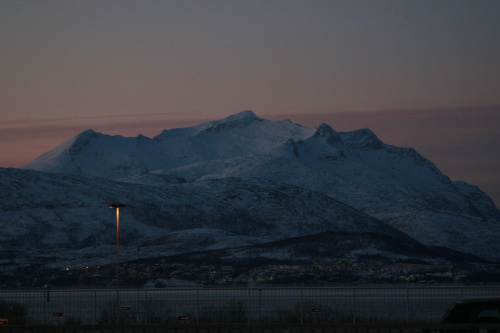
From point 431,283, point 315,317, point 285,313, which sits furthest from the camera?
point 431,283

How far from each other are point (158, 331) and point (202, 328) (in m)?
1.33

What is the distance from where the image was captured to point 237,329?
24.4 meters

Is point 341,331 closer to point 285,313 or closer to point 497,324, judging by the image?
point 497,324

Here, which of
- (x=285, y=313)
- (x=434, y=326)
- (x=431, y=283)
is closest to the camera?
(x=434, y=326)

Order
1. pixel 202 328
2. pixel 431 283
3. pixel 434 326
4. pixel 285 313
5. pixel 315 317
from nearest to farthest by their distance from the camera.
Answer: pixel 434 326 → pixel 202 328 → pixel 315 317 → pixel 285 313 → pixel 431 283

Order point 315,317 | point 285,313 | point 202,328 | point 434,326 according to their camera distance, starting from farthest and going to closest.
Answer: point 285,313 < point 315,317 < point 202,328 < point 434,326

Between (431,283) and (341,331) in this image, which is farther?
(431,283)

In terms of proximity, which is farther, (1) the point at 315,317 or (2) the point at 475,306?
(1) the point at 315,317

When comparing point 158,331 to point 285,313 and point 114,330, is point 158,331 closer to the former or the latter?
point 114,330

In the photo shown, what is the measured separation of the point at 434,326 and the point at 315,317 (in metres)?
27.9

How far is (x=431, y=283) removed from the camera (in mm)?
198125

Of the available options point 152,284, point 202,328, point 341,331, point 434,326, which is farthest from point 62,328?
point 152,284

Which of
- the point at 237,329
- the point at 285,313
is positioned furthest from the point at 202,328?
the point at 285,313

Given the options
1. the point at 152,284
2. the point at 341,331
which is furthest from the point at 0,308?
the point at 152,284
